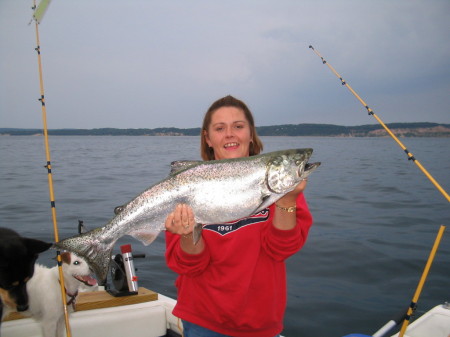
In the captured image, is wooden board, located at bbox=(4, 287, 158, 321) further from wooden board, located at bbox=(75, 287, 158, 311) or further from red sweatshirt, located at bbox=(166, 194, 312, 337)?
red sweatshirt, located at bbox=(166, 194, 312, 337)

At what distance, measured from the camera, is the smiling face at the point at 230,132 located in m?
3.33

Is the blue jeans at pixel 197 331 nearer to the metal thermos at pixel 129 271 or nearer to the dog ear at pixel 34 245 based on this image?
the dog ear at pixel 34 245

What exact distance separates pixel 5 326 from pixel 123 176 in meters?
20.0

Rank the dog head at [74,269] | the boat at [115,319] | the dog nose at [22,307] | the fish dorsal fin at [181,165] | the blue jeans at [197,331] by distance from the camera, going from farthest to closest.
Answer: the dog head at [74,269], the boat at [115,319], the dog nose at [22,307], the fish dorsal fin at [181,165], the blue jeans at [197,331]

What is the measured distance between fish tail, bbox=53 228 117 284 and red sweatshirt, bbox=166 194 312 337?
1.80 ft

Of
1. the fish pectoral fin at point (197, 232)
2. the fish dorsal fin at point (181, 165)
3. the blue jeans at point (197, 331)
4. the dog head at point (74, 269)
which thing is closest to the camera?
the fish pectoral fin at point (197, 232)

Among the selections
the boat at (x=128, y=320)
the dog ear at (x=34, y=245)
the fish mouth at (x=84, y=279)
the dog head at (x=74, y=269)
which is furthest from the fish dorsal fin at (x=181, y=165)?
the fish mouth at (x=84, y=279)

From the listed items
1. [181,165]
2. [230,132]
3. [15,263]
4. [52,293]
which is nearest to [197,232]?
[181,165]

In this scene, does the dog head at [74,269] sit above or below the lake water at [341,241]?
above

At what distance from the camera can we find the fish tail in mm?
3002

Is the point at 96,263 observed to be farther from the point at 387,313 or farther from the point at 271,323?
the point at 387,313

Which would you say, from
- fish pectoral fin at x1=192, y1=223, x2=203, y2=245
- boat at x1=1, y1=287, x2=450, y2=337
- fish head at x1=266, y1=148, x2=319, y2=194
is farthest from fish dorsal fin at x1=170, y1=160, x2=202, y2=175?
boat at x1=1, y1=287, x2=450, y2=337

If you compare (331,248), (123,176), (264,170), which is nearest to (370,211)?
(331,248)

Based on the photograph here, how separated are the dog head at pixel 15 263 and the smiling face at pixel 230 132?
7.25ft
